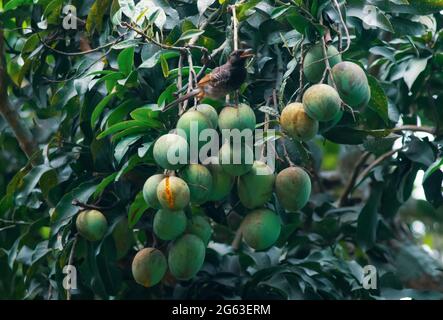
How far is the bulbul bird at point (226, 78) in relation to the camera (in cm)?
133

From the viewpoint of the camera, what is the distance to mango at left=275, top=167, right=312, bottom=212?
133 centimetres

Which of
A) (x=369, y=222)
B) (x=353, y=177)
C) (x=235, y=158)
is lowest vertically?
(x=353, y=177)

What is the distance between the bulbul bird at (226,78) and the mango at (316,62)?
96mm

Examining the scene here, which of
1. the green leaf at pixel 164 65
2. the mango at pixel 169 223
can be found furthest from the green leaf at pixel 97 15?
the mango at pixel 169 223

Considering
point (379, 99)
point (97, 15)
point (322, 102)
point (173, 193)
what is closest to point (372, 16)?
point (379, 99)

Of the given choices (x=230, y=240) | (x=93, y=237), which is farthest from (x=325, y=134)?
(x=230, y=240)

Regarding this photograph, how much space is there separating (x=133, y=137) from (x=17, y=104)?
686mm

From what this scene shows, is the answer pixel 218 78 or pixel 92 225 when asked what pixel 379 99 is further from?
pixel 92 225

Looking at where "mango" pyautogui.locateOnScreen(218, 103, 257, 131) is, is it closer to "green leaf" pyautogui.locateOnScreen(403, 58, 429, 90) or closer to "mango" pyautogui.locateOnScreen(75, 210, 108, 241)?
"mango" pyautogui.locateOnScreen(75, 210, 108, 241)

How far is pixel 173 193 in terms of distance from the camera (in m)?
1.24

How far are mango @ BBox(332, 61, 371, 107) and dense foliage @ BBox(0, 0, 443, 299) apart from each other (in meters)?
0.07

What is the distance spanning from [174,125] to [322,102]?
1.07 ft

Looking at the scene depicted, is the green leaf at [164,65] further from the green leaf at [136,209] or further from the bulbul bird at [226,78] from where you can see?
the green leaf at [136,209]
